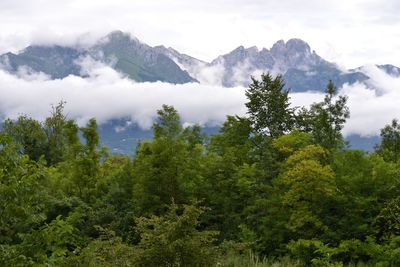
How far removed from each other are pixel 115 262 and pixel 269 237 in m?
9.52

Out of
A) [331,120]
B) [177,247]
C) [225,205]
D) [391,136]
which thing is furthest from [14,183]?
[391,136]

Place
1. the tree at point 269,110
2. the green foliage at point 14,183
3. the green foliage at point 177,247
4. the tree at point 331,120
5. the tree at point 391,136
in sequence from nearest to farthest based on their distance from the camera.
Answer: the green foliage at point 14,183 < the green foliage at point 177,247 < the tree at point 331,120 < the tree at point 269,110 < the tree at point 391,136

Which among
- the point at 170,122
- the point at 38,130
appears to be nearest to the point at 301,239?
the point at 170,122

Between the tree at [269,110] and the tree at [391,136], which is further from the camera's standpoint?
the tree at [391,136]

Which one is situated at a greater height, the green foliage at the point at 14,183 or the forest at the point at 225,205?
the green foliage at the point at 14,183

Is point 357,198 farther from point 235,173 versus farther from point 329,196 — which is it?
point 235,173

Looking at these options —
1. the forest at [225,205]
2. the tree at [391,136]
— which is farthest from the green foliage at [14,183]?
the tree at [391,136]

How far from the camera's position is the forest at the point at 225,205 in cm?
1119

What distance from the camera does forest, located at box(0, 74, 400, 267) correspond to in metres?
11.2

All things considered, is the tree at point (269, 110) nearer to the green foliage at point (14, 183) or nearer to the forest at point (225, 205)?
the forest at point (225, 205)

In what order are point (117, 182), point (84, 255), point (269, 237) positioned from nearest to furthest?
point (84, 255) < point (269, 237) < point (117, 182)

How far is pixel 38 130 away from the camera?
171 feet

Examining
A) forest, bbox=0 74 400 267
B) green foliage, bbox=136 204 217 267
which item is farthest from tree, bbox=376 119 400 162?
green foliage, bbox=136 204 217 267

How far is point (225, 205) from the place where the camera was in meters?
22.6
